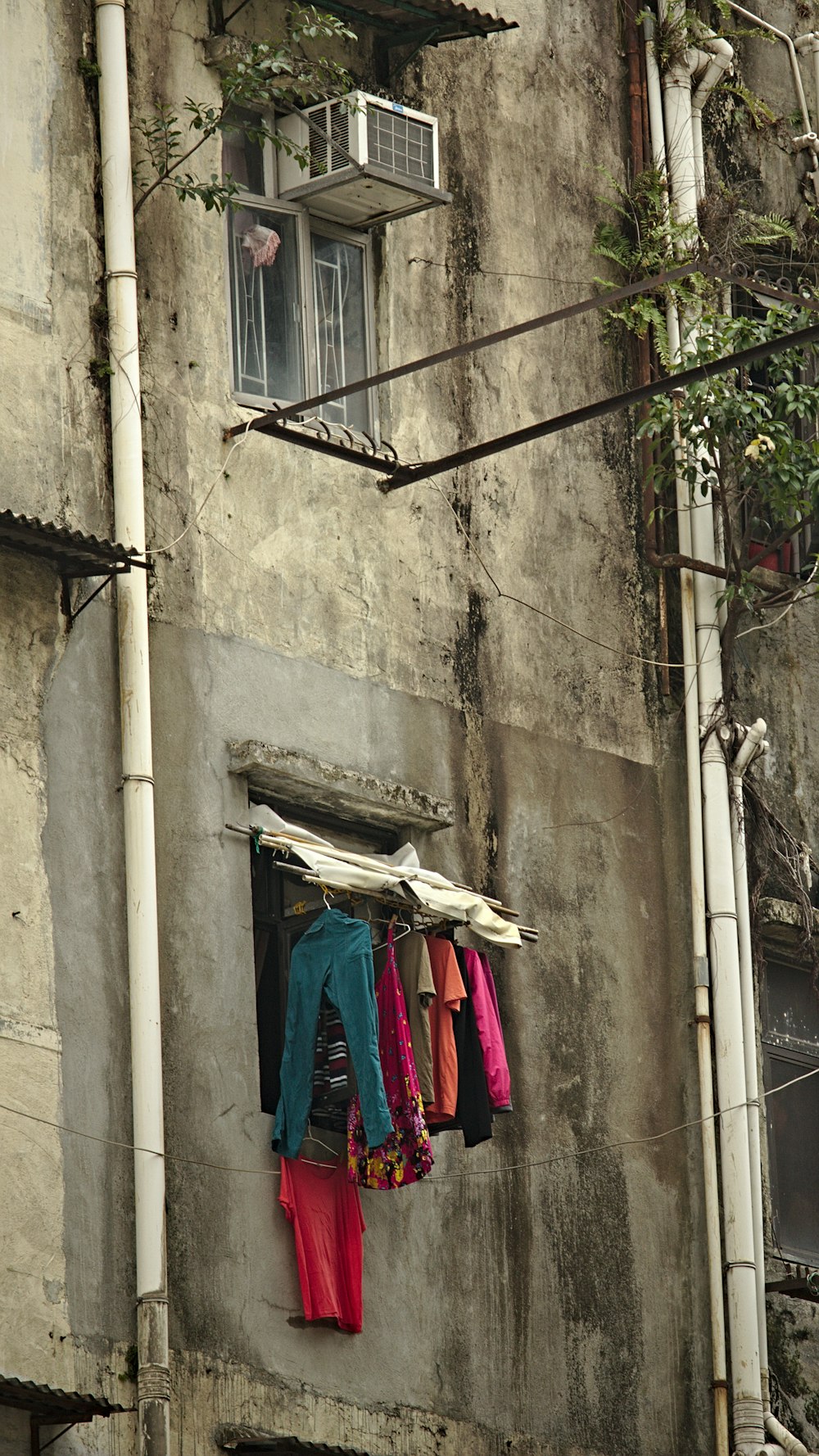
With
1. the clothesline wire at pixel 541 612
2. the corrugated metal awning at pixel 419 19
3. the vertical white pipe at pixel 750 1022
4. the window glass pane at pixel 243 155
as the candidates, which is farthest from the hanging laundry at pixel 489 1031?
the corrugated metal awning at pixel 419 19

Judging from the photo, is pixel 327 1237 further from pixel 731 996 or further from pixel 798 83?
pixel 798 83

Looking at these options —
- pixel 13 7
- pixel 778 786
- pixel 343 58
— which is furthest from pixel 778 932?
pixel 13 7

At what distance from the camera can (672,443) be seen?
51.1 ft

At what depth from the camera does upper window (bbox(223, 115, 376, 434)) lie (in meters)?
14.2

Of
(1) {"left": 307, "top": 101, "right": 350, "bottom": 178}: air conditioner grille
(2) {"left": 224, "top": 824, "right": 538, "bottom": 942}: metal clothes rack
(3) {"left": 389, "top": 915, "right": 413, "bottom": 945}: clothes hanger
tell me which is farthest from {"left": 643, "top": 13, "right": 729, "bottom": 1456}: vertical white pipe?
(1) {"left": 307, "top": 101, "right": 350, "bottom": 178}: air conditioner grille

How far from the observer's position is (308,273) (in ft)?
47.8

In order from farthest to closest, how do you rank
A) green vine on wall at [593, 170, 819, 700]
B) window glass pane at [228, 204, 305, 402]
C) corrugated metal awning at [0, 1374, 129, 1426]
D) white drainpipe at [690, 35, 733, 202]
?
white drainpipe at [690, 35, 733, 202], green vine on wall at [593, 170, 819, 700], window glass pane at [228, 204, 305, 402], corrugated metal awning at [0, 1374, 129, 1426]

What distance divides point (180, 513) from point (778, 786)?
4.49 m

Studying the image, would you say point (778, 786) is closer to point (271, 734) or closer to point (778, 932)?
point (778, 932)

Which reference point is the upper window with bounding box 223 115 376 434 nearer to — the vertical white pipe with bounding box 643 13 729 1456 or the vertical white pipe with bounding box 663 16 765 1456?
the vertical white pipe with bounding box 643 13 729 1456

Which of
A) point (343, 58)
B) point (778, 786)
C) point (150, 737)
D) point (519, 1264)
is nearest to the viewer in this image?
point (150, 737)

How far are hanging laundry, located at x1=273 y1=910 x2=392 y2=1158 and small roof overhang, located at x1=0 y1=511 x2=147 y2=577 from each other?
195cm

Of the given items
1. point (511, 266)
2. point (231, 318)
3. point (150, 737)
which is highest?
point (511, 266)

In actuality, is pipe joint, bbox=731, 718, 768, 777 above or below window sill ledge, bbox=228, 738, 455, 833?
above
